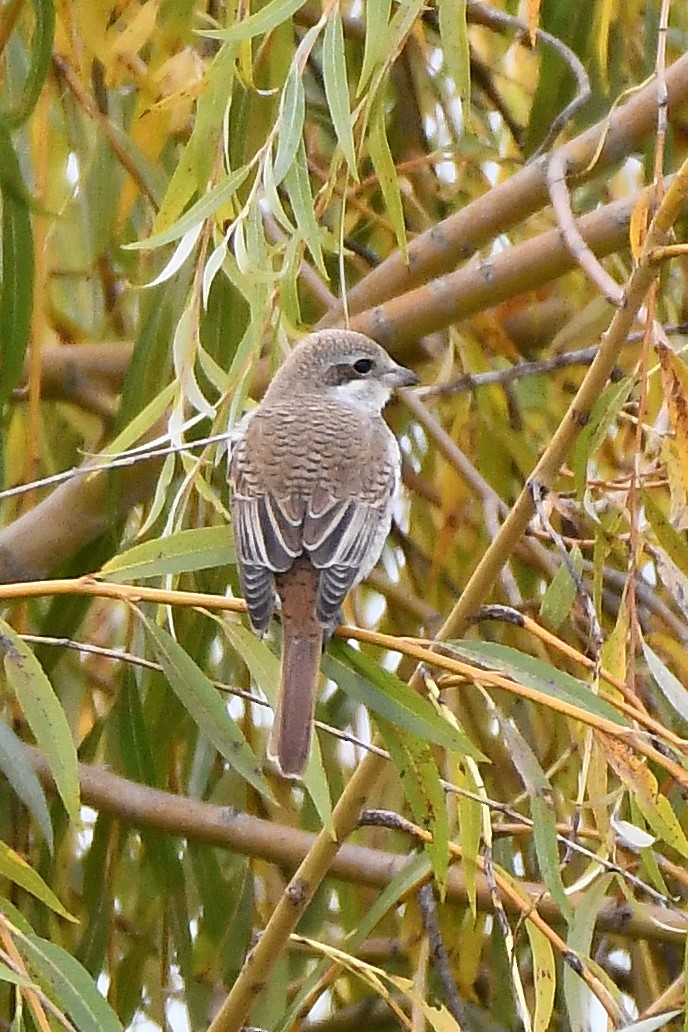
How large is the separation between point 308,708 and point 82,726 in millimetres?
1319

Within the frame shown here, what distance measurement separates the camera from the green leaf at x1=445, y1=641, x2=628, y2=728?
66.2 inches

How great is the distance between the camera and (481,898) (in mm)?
2508

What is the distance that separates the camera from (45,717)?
1.76 metres

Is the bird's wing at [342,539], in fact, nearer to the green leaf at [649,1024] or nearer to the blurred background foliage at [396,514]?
the blurred background foliage at [396,514]

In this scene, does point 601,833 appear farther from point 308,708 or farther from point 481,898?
point 481,898

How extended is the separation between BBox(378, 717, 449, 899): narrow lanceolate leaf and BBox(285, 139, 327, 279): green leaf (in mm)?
517

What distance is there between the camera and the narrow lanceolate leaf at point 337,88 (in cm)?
192

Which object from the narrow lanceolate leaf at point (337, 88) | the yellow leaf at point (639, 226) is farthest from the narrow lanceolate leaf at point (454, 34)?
the yellow leaf at point (639, 226)

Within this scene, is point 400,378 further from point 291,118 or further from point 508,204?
point 291,118

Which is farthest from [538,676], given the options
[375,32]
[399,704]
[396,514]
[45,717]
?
[396,514]

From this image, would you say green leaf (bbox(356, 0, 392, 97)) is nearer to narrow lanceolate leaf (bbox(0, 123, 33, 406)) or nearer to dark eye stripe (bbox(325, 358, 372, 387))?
narrow lanceolate leaf (bbox(0, 123, 33, 406))

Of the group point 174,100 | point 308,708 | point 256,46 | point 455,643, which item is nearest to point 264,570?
point 308,708

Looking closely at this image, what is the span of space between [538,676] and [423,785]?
6.6 inches

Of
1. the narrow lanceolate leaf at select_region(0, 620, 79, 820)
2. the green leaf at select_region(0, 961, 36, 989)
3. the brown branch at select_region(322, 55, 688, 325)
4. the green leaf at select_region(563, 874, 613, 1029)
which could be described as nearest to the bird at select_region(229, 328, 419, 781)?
the brown branch at select_region(322, 55, 688, 325)
